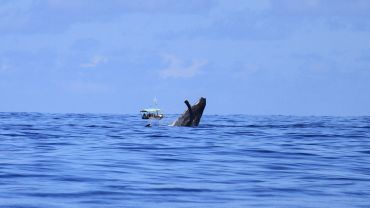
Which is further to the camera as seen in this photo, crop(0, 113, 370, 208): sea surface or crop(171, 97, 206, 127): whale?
crop(171, 97, 206, 127): whale

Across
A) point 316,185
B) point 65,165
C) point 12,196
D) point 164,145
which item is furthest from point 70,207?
point 164,145

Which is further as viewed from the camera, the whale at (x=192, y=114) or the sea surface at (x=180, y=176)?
the whale at (x=192, y=114)

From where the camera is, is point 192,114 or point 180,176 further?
point 192,114

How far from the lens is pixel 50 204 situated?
13055 mm

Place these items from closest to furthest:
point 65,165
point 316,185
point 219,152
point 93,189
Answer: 1. point 93,189
2. point 316,185
3. point 65,165
4. point 219,152

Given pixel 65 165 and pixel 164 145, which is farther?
pixel 164 145

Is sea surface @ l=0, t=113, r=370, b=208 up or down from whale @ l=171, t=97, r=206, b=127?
down

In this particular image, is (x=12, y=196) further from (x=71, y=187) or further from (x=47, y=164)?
(x=47, y=164)

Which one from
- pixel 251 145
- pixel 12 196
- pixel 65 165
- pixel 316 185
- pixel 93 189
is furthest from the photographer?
pixel 251 145

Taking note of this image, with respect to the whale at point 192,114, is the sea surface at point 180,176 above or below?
below

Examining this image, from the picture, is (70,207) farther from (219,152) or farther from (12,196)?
(219,152)

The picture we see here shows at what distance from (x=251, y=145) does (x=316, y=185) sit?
14.2m

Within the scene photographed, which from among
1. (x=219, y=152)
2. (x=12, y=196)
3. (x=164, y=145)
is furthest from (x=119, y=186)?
(x=164, y=145)

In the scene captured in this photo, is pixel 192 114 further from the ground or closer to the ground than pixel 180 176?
further from the ground
